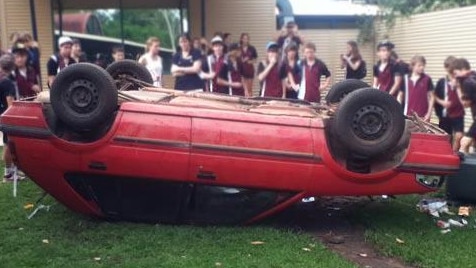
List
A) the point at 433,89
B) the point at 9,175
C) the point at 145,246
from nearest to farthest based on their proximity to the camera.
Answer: the point at 145,246
the point at 9,175
the point at 433,89

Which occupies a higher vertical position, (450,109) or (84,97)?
(84,97)

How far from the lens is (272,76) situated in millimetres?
9258

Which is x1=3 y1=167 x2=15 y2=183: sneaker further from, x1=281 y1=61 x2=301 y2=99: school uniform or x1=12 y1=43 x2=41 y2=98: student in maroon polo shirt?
x1=281 y1=61 x2=301 y2=99: school uniform

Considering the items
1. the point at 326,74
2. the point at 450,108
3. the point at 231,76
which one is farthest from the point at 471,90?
the point at 231,76

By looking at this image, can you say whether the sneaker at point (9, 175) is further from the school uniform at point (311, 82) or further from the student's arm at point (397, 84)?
the student's arm at point (397, 84)

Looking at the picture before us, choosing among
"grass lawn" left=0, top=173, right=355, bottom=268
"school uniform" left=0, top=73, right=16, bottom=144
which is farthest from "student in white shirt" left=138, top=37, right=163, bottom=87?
"grass lawn" left=0, top=173, right=355, bottom=268

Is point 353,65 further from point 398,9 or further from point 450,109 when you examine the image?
point 398,9

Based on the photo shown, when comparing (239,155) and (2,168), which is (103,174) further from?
(2,168)

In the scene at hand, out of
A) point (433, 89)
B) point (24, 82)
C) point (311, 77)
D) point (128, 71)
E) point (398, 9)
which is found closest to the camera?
point (128, 71)

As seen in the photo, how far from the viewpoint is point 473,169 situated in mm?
6332

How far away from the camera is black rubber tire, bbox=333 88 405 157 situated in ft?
17.1

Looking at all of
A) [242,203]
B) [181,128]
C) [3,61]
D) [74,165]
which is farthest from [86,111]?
[3,61]

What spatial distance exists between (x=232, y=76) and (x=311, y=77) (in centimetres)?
127

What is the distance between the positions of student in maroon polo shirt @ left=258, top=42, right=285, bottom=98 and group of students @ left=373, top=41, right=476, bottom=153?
1516 millimetres
